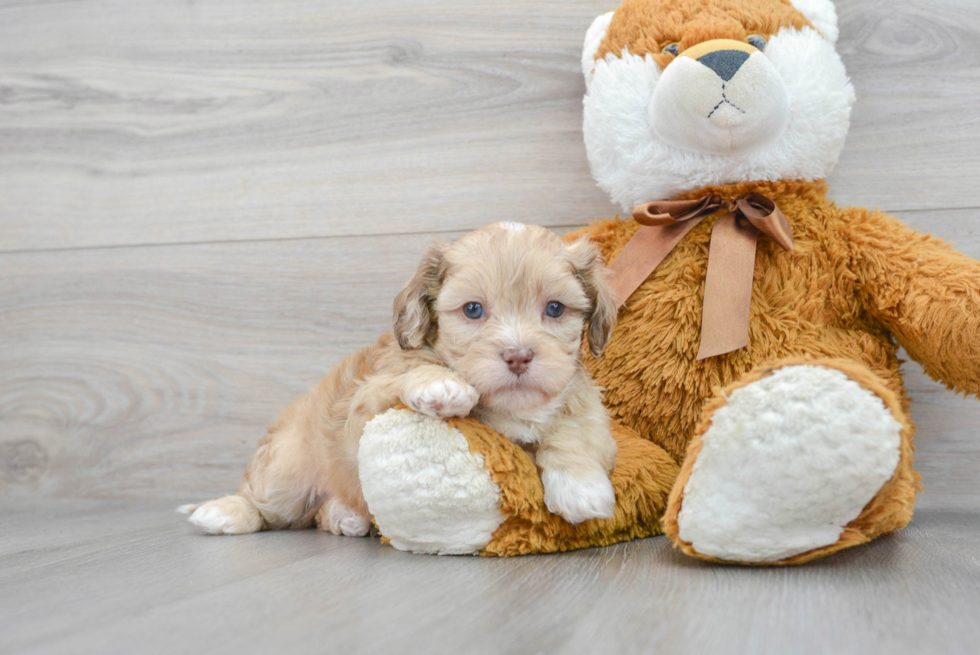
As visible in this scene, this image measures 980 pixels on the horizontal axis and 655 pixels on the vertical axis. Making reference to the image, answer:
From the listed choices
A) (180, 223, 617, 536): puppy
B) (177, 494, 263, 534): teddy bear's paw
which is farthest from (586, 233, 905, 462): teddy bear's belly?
(177, 494, 263, 534): teddy bear's paw

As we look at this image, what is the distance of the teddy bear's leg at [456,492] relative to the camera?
3.89 feet

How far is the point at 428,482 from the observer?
118cm

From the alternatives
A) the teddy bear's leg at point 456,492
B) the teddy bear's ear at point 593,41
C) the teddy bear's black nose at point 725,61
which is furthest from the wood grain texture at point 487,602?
the teddy bear's ear at point 593,41

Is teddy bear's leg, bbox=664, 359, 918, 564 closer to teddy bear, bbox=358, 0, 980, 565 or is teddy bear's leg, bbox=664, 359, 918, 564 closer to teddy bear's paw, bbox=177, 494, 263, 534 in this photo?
teddy bear, bbox=358, 0, 980, 565

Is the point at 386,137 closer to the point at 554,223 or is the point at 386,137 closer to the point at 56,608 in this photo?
the point at 554,223

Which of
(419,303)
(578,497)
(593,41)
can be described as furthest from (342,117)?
(578,497)

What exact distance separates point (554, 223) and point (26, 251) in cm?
147

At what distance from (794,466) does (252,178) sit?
5.15 ft

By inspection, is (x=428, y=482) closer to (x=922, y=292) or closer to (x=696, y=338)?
(x=696, y=338)

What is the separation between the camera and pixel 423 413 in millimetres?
1208

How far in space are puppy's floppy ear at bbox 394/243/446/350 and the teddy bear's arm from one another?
783 mm

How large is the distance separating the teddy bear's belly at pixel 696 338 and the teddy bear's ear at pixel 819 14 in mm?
434

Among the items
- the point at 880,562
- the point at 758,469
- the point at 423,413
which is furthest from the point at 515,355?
the point at 880,562

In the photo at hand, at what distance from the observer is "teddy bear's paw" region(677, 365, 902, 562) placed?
99 cm
